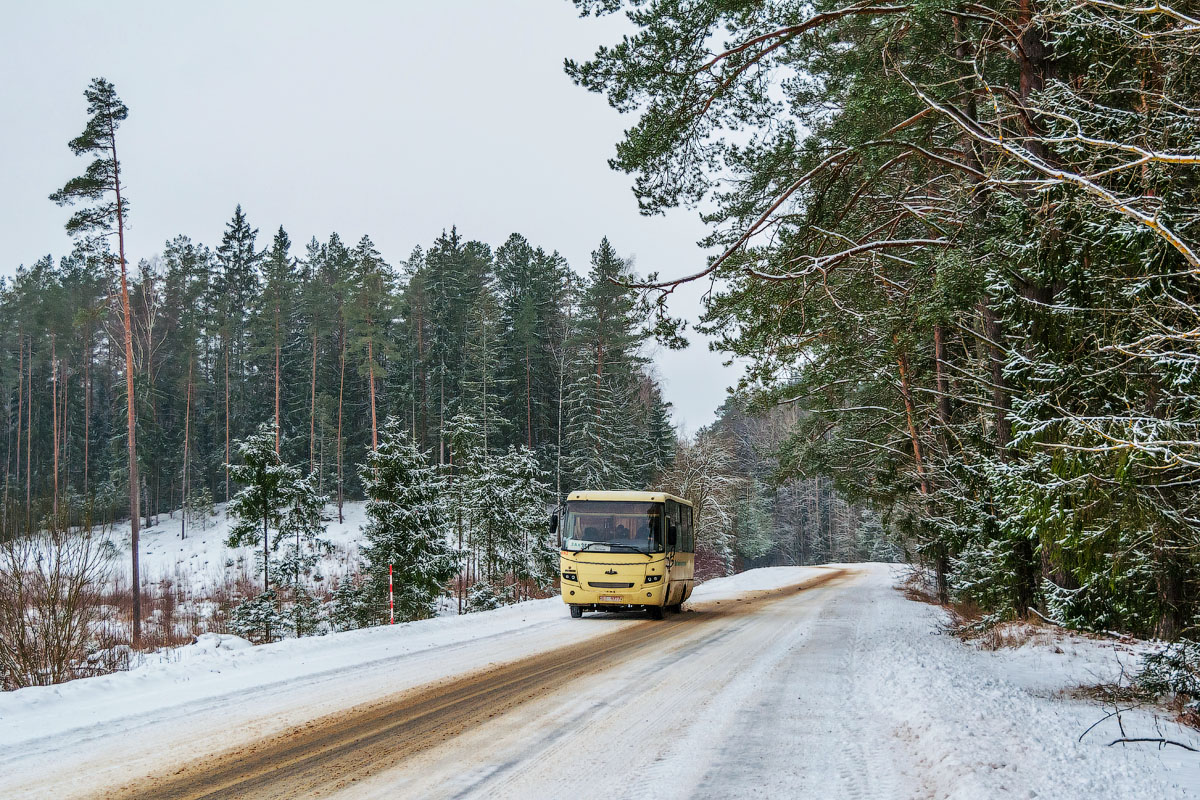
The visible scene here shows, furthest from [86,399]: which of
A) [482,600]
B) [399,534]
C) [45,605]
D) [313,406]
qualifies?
[45,605]

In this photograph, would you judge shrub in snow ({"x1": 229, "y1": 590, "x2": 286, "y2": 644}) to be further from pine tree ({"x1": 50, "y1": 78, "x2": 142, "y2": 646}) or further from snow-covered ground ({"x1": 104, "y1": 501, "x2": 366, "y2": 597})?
snow-covered ground ({"x1": 104, "y1": 501, "x2": 366, "y2": 597})

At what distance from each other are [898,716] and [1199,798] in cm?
262

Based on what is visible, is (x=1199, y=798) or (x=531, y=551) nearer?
(x=1199, y=798)

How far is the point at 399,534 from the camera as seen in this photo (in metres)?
20.0

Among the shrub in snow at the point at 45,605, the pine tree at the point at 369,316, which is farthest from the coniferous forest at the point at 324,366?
the shrub in snow at the point at 45,605

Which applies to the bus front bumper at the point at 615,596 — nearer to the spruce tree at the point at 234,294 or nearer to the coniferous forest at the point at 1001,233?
the coniferous forest at the point at 1001,233

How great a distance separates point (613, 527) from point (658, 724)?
36.0 feet

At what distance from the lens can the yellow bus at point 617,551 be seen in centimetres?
1705

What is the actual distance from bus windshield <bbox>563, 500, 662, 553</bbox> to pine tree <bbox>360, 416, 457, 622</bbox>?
4.57 metres

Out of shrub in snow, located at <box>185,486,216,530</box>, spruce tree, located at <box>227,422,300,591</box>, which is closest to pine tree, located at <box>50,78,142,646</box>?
spruce tree, located at <box>227,422,300,591</box>

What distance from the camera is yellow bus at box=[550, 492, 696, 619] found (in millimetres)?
17047

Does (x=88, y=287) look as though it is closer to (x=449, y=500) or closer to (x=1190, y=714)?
(x=449, y=500)

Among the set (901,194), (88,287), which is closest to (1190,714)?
(901,194)

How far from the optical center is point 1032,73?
34.1 feet
